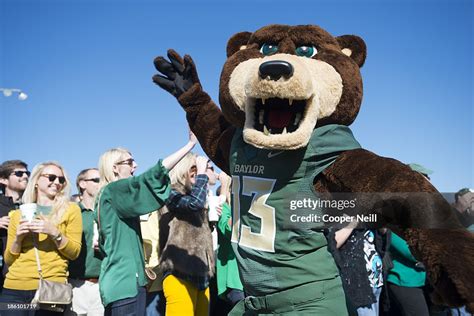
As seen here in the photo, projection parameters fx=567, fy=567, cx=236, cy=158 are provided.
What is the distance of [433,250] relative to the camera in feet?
7.09

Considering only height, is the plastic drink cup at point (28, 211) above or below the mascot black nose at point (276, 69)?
below

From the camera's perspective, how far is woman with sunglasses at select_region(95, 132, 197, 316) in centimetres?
399

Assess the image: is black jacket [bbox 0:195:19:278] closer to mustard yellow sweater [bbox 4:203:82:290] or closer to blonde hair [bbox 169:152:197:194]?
mustard yellow sweater [bbox 4:203:82:290]

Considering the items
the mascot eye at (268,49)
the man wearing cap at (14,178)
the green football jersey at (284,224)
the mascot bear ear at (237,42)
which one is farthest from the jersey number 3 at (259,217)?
the man wearing cap at (14,178)

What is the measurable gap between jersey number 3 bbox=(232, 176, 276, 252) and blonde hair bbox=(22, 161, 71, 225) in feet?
7.75

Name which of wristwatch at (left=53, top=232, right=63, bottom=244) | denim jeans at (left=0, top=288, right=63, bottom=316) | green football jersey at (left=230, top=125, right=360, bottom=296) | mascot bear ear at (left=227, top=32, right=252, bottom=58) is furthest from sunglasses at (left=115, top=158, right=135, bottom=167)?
green football jersey at (left=230, top=125, right=360, bottom=296)

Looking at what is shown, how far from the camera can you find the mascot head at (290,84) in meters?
2.56

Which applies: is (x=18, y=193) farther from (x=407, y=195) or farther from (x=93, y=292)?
(x=407, y=195)

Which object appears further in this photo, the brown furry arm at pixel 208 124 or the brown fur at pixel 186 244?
the brown fur at pixel 186 244

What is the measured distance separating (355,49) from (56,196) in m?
2.99

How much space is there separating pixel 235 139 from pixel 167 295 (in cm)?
240

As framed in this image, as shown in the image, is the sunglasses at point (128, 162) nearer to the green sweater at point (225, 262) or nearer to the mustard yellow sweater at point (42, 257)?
the mustard yellow sweater at point (42, 257)

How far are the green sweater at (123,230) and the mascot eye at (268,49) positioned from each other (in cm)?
135

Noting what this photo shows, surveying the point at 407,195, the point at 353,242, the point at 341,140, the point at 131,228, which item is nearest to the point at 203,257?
the point at 131,228
